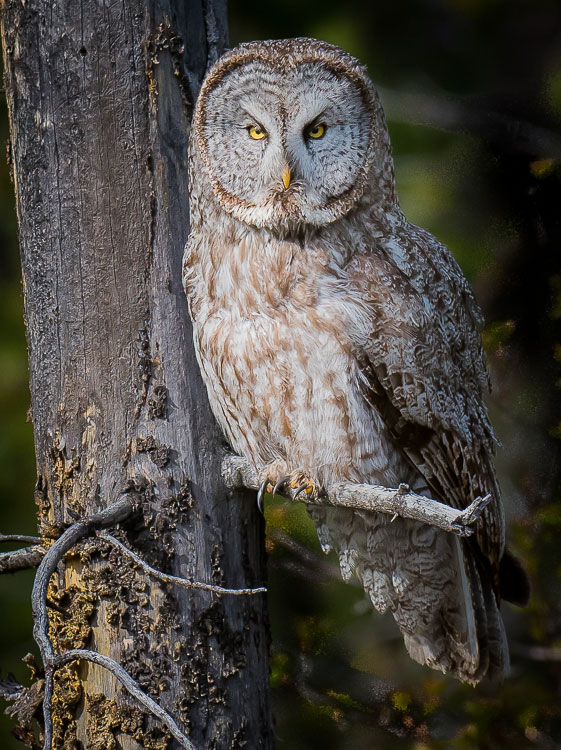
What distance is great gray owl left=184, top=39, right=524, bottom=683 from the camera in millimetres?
1711

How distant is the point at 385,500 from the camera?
154cm

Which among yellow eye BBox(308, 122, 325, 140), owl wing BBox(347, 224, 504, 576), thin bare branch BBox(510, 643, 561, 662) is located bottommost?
thin bare branch BBox(510, 643, 561, 662)

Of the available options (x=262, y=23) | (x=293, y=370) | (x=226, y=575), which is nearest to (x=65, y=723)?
(x=226, y=575)

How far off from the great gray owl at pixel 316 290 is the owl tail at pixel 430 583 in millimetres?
163

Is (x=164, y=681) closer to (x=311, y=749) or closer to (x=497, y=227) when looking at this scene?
(x=311, y=749)

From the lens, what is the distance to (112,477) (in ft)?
5.68

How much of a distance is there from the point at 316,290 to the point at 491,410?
1.15 meters

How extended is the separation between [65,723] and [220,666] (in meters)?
0.33

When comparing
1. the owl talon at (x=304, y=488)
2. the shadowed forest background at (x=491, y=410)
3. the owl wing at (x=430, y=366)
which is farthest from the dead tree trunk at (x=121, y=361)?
the shadowed forest background at (x=491, y=410)

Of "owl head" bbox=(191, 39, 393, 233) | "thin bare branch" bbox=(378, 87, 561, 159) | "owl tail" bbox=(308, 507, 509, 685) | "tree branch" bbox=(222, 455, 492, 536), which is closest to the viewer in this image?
"tree branch" bbox=(222, 455, 492, 536)

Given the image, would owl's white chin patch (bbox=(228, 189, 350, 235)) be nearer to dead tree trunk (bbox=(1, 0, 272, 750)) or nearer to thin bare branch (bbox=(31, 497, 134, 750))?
dead tree trunk (bbox=(1, 0, 272, 750))

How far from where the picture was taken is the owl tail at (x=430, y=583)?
78.0 inches

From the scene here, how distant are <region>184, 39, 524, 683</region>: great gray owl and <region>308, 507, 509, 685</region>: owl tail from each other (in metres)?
0.16

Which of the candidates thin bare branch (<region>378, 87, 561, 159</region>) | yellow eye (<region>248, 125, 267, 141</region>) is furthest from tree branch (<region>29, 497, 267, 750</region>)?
thin bare branch (<region>378, 87, 561, 159</region>)
